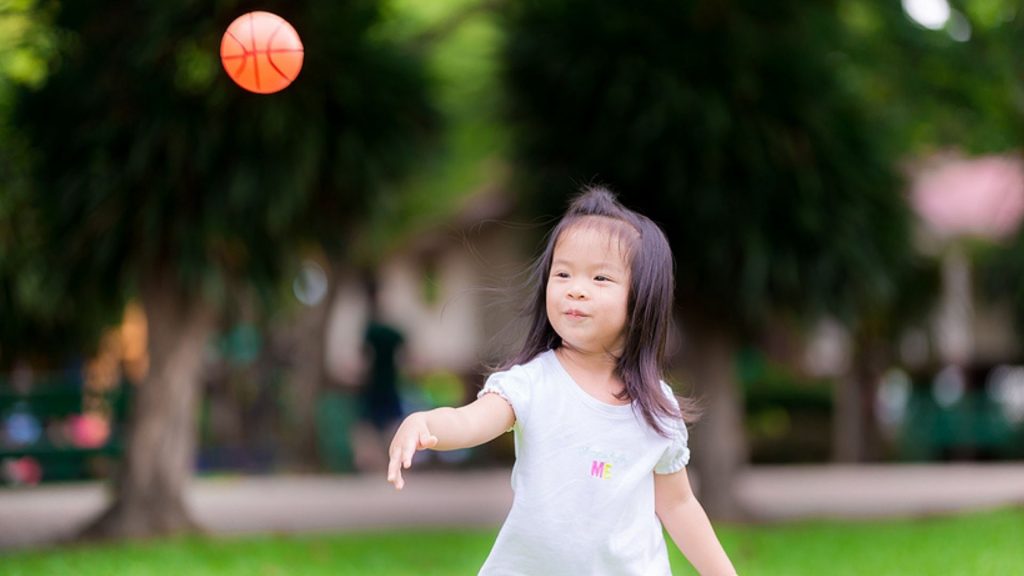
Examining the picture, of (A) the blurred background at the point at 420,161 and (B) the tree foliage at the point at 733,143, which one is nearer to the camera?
(A) the blurred background at the point at 420,161

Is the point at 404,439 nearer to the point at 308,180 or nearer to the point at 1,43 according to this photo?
the point at 308,180

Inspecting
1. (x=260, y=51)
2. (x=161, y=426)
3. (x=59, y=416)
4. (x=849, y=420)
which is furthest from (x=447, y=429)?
(x=849, y=420)

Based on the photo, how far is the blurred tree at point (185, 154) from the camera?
933cm

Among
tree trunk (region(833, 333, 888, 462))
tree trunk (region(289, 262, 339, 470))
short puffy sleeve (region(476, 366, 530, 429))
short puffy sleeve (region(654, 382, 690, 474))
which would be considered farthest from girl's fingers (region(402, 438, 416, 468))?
tree trunk (region(833, 333, 888, 462))

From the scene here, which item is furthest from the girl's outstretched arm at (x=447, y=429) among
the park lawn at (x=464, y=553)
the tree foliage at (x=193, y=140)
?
the tree foliage at (x=193, y=140)

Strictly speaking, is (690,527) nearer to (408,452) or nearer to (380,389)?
(408,452)

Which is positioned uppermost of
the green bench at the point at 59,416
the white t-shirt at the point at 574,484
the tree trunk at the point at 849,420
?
the tree trunk at the point at 849,420

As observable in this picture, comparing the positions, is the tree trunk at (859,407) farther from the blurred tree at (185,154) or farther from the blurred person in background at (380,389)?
the blurred tree at (185,154)

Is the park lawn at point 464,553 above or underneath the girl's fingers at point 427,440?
underneath

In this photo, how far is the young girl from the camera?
328cm

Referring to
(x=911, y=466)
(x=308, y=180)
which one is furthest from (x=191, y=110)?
(x=911, y=466)

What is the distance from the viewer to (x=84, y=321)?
10.7 metres

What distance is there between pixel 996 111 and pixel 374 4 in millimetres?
6011

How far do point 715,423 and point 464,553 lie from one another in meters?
3.10
